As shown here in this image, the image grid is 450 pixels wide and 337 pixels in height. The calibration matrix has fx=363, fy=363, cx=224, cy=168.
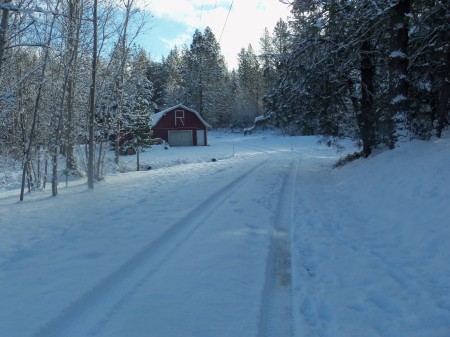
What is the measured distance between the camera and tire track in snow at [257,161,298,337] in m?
3.63

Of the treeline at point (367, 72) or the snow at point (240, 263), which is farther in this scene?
the treeline at point (367, 72)

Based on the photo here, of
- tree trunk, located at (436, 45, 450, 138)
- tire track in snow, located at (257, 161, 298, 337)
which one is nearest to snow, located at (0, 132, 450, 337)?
tire track in snow, located at (257, 161, 298, 337)

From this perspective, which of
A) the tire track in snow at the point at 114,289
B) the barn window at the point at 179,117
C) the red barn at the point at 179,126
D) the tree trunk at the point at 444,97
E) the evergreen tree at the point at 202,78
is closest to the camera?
the tire track in snow at the point at 114,289

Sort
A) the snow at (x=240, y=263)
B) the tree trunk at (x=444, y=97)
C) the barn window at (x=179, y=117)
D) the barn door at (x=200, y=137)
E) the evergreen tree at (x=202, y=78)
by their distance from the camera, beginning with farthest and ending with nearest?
the evergreen tree at (x=202, y=78) < the barn door at (x=200, y=137) < the barn window at (x=179, y=117) < the tree trunk at (x=444, y=97) < the snow at (x=240, y=263)

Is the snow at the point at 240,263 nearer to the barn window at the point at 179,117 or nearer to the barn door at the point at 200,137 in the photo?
the barn window at the point at 179,117

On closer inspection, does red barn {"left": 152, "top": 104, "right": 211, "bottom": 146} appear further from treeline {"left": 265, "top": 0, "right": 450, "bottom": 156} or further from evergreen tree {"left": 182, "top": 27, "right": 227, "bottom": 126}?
treeline {"left": 265, "top": 0, "right": 450, "bottom": 156}

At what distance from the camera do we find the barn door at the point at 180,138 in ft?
154

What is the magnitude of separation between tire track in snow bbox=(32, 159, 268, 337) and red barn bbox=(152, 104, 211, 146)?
1570 inches

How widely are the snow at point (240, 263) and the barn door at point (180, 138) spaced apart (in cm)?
3742

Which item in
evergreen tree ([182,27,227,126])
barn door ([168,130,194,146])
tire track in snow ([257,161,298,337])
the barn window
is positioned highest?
evergreen tree ([182,27,227,126])

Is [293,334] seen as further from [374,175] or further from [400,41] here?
[400,41]

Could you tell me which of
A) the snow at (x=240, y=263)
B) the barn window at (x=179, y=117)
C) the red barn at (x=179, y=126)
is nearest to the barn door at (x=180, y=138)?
the red barn at (x=179, y=126)

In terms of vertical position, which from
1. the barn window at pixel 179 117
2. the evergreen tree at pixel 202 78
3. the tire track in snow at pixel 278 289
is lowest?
the tire track in snow at pixel 278 289

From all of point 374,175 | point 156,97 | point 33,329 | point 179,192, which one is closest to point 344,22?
point 374,175
